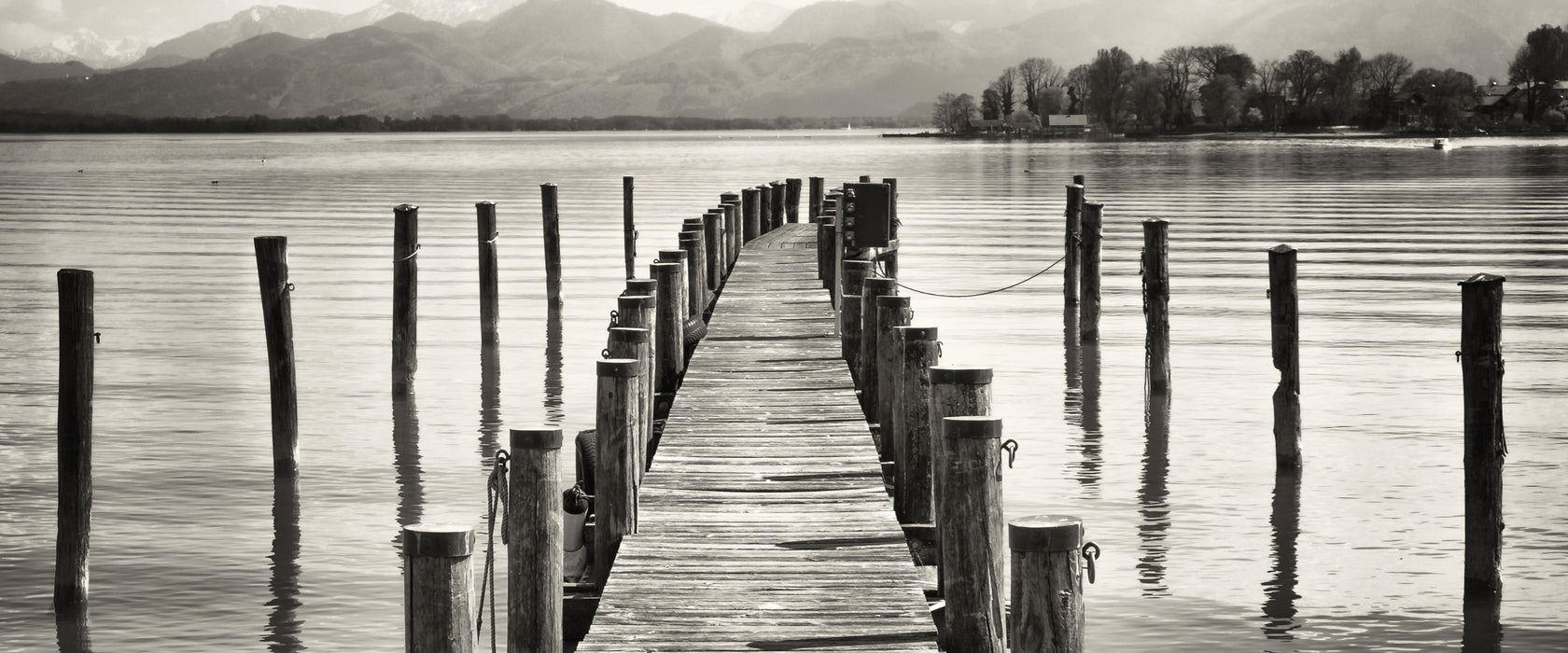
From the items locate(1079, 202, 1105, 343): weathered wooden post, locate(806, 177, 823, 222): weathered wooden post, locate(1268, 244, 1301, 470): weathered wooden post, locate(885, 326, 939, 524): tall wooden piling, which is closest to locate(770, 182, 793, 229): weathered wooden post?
locate(806, 177, 823, 222): weathered wooden post

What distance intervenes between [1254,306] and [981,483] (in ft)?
68.0

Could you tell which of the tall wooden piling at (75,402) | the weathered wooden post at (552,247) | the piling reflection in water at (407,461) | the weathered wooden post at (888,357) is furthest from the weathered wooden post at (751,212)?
the tall wooden piling at (75,402)

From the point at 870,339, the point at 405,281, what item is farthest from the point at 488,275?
the point at 870,339

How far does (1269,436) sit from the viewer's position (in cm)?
1705

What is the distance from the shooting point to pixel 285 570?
12.5 metres

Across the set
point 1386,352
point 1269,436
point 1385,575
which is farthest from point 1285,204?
point 1385,575

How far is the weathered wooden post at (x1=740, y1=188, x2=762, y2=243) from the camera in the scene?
103 feet

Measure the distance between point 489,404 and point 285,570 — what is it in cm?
739

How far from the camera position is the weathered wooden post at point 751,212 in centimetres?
3141

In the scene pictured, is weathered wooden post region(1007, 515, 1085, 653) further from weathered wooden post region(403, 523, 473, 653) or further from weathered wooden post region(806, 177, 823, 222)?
weathered wooden post region(806, 177, 823, 222)

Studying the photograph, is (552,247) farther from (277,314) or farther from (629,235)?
(277,314)

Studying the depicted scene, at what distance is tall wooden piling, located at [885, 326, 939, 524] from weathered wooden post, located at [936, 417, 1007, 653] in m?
2.25

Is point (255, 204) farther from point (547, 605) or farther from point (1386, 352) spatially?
point (547, 605)

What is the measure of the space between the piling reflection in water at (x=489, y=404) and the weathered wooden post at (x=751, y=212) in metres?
8.77
